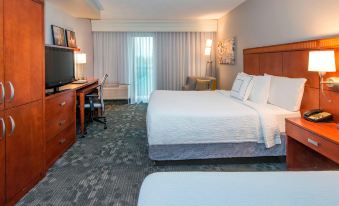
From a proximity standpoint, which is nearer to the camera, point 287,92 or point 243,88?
point 287,92

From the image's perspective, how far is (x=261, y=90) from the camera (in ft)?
13.0

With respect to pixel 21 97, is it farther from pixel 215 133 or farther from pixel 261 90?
pixel 261 90

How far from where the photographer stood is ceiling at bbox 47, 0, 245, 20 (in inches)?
222

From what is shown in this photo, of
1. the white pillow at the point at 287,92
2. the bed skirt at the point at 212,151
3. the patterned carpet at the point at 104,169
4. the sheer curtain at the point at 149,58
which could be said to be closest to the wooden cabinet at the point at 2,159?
the patterned carpet at the point at 104,169

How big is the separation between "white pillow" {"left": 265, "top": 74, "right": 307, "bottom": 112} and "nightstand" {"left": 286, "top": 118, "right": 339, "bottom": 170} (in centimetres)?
47

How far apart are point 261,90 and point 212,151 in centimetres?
125

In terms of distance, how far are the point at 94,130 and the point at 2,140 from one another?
9.59 ft

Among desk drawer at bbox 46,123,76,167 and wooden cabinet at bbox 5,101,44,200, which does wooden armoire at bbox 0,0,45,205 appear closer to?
wooden cabinet at bbox 5,101,44,200

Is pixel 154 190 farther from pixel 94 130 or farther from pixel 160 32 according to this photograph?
pixel 160 32

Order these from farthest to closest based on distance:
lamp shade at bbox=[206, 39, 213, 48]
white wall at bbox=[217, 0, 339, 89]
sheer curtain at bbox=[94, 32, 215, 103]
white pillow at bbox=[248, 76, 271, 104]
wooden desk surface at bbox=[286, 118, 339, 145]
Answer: sheer curtain at bbox=[94, 32, 215, 103]
lamp shade at bbox=[206, 39, 213, 48]
white pillow at bbox=[248, 76, 271, 104]
white wall at bbox=[217, 0, 339, 89]
wooden desk surface at bbox=[286, 118, 339, 145]

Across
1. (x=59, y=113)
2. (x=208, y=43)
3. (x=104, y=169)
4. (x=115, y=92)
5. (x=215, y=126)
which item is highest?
(x=208, y=43)

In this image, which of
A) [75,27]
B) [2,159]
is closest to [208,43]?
[75,27]

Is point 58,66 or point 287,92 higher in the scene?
point 58,66

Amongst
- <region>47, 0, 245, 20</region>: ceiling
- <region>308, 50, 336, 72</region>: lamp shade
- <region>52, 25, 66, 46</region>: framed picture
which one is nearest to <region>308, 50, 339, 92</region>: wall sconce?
<region>308, 50, 336, 72</region>: lamp shade
